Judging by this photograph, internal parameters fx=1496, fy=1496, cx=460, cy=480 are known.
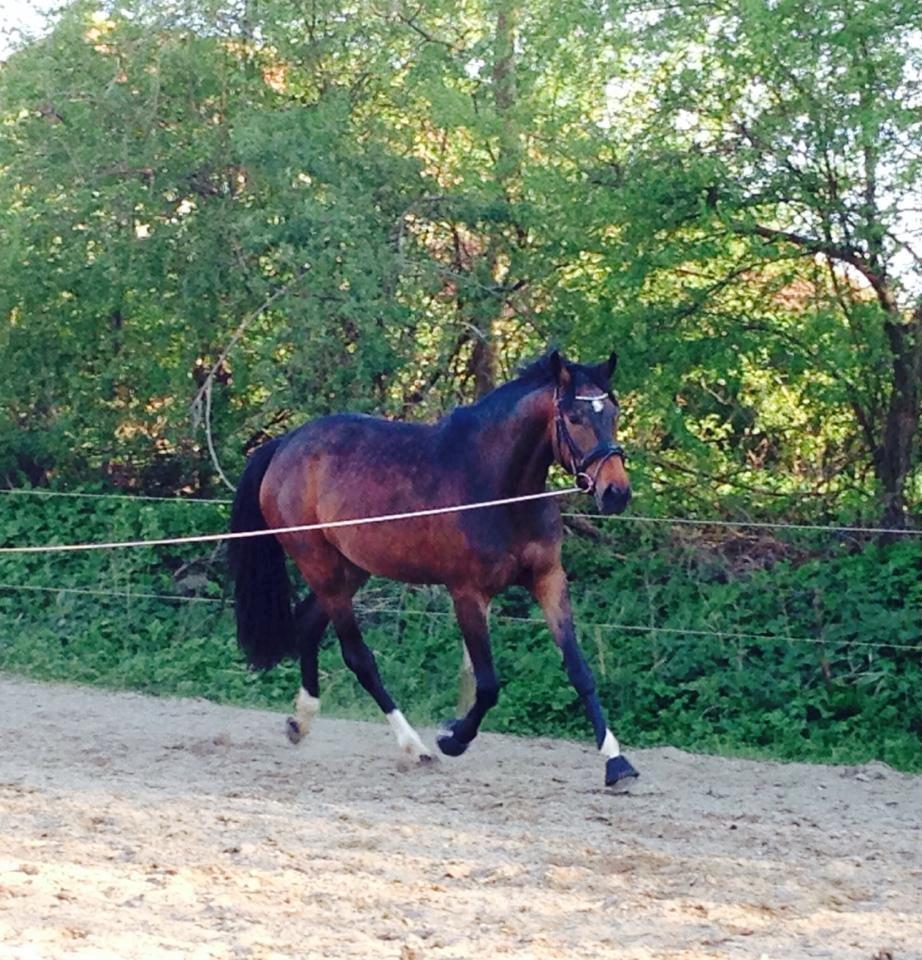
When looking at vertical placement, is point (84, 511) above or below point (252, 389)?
below

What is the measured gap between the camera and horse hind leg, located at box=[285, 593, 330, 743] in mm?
8148

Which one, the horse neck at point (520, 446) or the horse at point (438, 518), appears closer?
the horse at point (438, 518)

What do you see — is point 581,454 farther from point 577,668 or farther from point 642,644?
point 642,644

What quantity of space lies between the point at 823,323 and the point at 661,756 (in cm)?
288

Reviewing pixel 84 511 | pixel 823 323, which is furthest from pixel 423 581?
pixel 84 511

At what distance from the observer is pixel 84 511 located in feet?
41.9

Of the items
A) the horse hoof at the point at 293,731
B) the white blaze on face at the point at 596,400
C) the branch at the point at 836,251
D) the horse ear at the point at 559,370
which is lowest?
the horse hoof at the point at 293,731

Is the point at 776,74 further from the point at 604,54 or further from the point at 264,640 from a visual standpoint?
the point at 264,640

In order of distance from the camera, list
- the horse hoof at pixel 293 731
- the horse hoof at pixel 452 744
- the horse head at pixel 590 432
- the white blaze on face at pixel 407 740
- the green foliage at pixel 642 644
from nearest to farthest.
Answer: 1. the horse head at pixel 590 432
2. the horse hoof at pixel 452 744
3. the white blaze on face at pixel 407 740
4. the horse hoof at pixel 293 731
5. the green foliage at pixel 642 644

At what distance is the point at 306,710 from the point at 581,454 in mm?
2437

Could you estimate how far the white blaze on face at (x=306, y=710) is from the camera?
816 centimetres

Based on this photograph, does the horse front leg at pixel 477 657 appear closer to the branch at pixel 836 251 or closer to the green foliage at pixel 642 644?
the green foliage at pixel 642 644

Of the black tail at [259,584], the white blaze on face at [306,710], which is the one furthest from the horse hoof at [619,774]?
the black tail at [259,584]

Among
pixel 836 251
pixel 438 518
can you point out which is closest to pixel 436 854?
pixel 438 518
